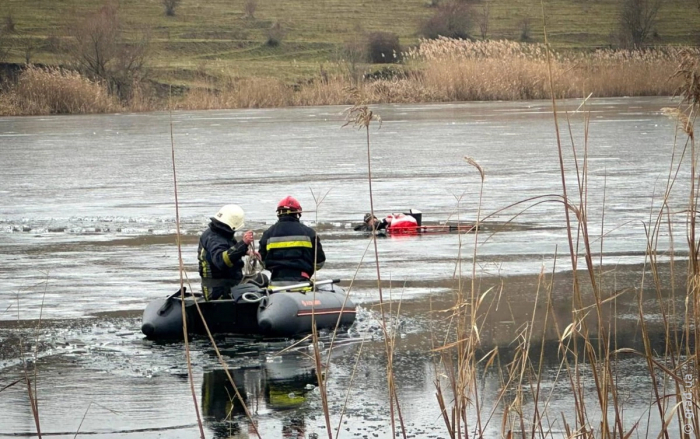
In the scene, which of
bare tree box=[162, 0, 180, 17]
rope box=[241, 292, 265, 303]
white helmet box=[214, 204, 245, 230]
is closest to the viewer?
rope box=[241, 292, 265, 303]

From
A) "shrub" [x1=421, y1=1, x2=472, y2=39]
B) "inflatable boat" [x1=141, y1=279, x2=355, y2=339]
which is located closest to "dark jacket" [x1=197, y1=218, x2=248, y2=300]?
"inflatable boat" [x1=141, y1=279, x2=355, y2=339]

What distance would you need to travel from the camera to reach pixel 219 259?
31.1 feet

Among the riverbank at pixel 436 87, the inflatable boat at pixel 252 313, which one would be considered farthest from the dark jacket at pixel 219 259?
the riverbank at pixel 436 87

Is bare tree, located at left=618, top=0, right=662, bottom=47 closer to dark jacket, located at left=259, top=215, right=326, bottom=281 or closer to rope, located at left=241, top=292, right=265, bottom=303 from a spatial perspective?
dark jacket, located at left=259, top=215, right=326, bottom=281

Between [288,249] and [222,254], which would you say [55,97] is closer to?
[288,249]

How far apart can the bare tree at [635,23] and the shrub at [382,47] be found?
1311 centimetres

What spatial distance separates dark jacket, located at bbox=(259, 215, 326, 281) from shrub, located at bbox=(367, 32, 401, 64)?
6172 cm

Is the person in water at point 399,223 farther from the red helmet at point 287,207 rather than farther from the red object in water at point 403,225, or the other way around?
the red helmet at point 287,207

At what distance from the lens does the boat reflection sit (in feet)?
22.0

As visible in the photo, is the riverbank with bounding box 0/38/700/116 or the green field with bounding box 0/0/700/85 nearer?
the riverbank with bounding box 0/38/700/116

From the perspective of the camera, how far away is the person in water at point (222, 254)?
9.46 m

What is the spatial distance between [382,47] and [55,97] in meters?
28.6

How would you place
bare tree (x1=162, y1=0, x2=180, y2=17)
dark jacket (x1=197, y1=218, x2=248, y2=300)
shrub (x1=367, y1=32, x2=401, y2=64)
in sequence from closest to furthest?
dark jacket (x1=197, y1=218, x2=248, y2=300) → shrub (x1=367, y1=32, x2=401, y2=64) → bare tree (x1=162, y1=0, x2=180, y2=17)

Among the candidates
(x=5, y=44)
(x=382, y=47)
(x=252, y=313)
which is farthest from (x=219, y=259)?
(x=382, y=47)
